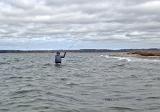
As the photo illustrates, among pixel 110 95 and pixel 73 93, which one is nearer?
pixel 110 95

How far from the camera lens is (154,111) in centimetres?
1457

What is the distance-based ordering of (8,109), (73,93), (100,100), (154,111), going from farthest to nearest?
(73,93), (100,100), (8,109), (154,111)

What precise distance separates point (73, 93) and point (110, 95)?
2486 mm

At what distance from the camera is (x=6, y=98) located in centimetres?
1891

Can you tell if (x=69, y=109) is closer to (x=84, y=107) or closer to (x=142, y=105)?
(x=84, y=107)

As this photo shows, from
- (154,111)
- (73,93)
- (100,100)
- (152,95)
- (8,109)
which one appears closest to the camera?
(154,111)

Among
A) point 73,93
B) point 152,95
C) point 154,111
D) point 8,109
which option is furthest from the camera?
point 73,93

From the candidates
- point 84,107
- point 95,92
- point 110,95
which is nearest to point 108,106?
point 84,107

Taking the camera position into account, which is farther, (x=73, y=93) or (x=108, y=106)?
(x=73, y=93)

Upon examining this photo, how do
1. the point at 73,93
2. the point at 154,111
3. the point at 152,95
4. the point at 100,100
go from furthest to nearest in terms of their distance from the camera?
the point at 73,93 → the point at 152,95 → the point at 100,100 → the point at 154,111

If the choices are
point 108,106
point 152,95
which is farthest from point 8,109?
point 152,95

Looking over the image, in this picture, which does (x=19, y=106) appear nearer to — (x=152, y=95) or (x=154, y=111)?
(x=154, y=111)

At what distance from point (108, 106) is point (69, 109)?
5.92 feet

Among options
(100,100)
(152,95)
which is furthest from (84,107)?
(152,95)
